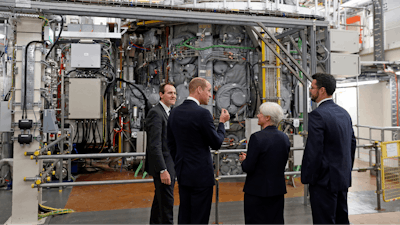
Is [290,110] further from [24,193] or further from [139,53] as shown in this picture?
[24,193]

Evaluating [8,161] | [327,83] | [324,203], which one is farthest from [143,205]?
[327,83]

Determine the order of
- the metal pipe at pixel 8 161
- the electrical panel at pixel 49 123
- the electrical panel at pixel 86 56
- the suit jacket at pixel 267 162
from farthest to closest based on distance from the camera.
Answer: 1. the electrical panel at pixel 86 56
2. the metal pipe at pixel 8 161
3. the electrical panel at pixel 49 123
4. the suit jacket at pixel 267 162

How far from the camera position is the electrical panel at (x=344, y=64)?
4.70 m

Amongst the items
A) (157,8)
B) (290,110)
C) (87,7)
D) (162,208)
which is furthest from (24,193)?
(290,110)

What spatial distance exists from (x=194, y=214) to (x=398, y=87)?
1063 centimetres

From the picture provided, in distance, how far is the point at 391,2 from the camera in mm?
9812

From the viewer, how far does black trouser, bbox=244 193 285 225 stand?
2.56 metres

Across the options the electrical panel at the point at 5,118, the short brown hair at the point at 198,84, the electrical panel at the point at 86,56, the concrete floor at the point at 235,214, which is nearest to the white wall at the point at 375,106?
the concrete floor at the point at 235,214

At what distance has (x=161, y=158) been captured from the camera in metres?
3.01

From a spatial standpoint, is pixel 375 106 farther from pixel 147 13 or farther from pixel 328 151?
pixel 147 13

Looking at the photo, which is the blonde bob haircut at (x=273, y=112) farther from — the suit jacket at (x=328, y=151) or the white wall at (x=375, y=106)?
the white wall at (x=375, y=106)

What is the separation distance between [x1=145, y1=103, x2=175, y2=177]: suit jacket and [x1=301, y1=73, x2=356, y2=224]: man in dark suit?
4.52 feet

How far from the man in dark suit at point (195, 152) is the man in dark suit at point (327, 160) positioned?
823 millimetres

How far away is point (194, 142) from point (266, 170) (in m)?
0.67
